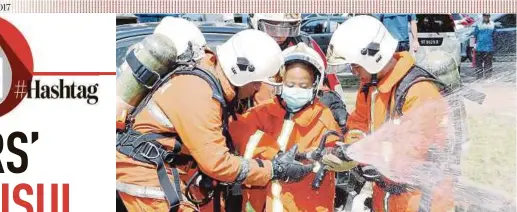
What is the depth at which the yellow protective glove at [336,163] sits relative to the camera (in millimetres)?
4172

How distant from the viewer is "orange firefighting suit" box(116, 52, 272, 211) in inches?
160

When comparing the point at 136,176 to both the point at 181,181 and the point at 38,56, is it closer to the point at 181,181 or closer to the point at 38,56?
the point at 181,181

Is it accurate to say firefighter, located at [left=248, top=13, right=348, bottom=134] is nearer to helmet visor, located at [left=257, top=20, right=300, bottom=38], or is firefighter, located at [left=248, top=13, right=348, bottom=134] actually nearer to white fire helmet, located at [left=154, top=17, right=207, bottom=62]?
helmet visor, located at [left=257, top=20, right=300, bottom=38]

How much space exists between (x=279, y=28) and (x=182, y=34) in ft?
1.44

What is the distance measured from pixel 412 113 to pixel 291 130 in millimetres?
555

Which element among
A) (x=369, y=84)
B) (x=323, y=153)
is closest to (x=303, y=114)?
(x=323, y=153)

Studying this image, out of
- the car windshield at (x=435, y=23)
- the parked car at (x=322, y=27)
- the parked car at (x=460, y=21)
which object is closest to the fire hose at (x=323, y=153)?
the parked car at (x=322, y=27)

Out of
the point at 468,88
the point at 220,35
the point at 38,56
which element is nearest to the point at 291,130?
the point at 220,35

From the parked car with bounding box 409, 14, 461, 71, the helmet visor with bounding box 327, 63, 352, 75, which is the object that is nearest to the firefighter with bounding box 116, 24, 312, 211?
the helmet visor with bounding box 327, 63, 352, 75

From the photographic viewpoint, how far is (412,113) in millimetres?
4160

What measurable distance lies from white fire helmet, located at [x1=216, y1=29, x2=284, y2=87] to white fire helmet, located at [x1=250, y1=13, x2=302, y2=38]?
0.12 ft

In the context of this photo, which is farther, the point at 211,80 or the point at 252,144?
the point at 252,144

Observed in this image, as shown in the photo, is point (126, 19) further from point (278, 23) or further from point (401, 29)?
point (401, 29)

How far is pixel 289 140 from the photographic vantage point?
418 cm
